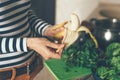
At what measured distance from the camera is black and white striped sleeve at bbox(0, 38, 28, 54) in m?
0.79

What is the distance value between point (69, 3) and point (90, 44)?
3.18 feet

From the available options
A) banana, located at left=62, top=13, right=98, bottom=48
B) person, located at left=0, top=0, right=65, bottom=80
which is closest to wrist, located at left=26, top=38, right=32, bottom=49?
person, located at left=0, top=0, right=65, bottom=80

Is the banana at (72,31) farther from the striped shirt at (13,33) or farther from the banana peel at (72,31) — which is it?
the striped shirt at (13,33)

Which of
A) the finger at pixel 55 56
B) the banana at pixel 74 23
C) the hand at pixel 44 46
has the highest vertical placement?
the banana at pixel 74 23

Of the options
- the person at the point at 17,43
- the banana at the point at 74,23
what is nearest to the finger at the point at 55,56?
the person at the point at 17,43

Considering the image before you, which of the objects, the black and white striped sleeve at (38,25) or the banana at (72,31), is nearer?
the banana at (72,31)

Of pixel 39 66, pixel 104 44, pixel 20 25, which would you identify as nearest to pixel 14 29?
pixel 20 25

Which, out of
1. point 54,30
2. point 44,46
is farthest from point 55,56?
point 54,30

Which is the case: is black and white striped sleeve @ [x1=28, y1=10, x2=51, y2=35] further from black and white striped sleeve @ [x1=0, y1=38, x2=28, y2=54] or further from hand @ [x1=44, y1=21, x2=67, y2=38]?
black and white striped sleeve @ [x1=0, y1=38, x2=28, y2=54]

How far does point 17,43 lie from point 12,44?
0.05ft

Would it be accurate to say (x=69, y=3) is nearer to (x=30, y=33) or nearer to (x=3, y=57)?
(x=30, y=33)

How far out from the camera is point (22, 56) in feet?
2.85

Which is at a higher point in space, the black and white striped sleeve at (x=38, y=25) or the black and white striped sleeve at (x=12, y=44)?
the black and white striped sleeve at (x=38, y=25)

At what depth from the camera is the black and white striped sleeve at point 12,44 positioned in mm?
791
